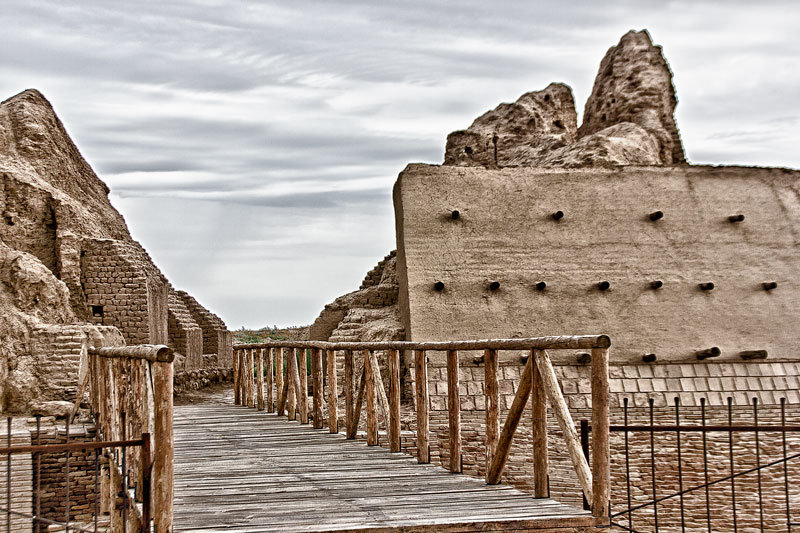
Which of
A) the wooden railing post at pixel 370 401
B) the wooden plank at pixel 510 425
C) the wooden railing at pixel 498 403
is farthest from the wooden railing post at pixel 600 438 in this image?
A: the wooden railing post at pixel 370 401

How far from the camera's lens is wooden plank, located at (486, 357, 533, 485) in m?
6.20

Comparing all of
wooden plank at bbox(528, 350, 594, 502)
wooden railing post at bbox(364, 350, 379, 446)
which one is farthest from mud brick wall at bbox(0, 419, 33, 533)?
wooden plank at bbox(528, 350, 594, 502)

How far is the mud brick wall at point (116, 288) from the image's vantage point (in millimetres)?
19453

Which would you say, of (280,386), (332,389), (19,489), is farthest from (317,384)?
(19,489)

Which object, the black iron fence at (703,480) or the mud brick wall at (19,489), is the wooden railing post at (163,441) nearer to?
the mud brick wall at (19,489)

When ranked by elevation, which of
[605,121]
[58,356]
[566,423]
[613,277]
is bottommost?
[566,423]

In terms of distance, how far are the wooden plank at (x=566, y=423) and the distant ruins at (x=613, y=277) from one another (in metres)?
8.90

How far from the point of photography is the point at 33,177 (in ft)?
66.4

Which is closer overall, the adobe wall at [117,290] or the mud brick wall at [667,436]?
the mud brick wall at [667,436]

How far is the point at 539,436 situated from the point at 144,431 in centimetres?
289

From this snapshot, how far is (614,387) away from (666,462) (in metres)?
2.23

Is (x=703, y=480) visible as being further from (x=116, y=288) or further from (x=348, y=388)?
(x=116, y=288)

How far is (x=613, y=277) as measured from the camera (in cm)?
1723

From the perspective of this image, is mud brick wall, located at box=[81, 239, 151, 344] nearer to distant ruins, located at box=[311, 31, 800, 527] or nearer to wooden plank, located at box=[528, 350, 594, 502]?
distant ruins, located at box=[311, 31, 800, 527]
